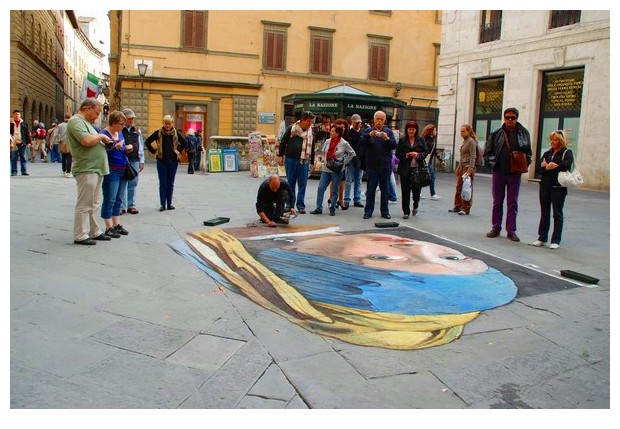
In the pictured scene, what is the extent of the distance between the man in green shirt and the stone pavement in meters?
0.37

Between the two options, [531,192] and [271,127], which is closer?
[531,192]

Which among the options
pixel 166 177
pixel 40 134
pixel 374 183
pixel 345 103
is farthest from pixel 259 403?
pixel 40 134

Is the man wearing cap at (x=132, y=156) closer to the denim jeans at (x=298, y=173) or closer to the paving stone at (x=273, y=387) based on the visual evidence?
the denim jeans at (x=298, y=173)

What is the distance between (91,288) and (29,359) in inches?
58.7

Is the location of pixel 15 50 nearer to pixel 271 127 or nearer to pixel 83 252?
pixel 271 127

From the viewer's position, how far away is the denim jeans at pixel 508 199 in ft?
25.2

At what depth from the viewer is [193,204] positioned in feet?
33.3

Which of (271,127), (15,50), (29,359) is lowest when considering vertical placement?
(29,359)

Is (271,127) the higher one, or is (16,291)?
(271,127)

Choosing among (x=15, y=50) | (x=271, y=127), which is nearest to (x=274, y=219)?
(x=271, y=127)

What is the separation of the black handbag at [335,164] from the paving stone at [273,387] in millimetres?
5968

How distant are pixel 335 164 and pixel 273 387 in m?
6.19

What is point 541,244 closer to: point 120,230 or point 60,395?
point 120,230

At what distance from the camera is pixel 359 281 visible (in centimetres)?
525
